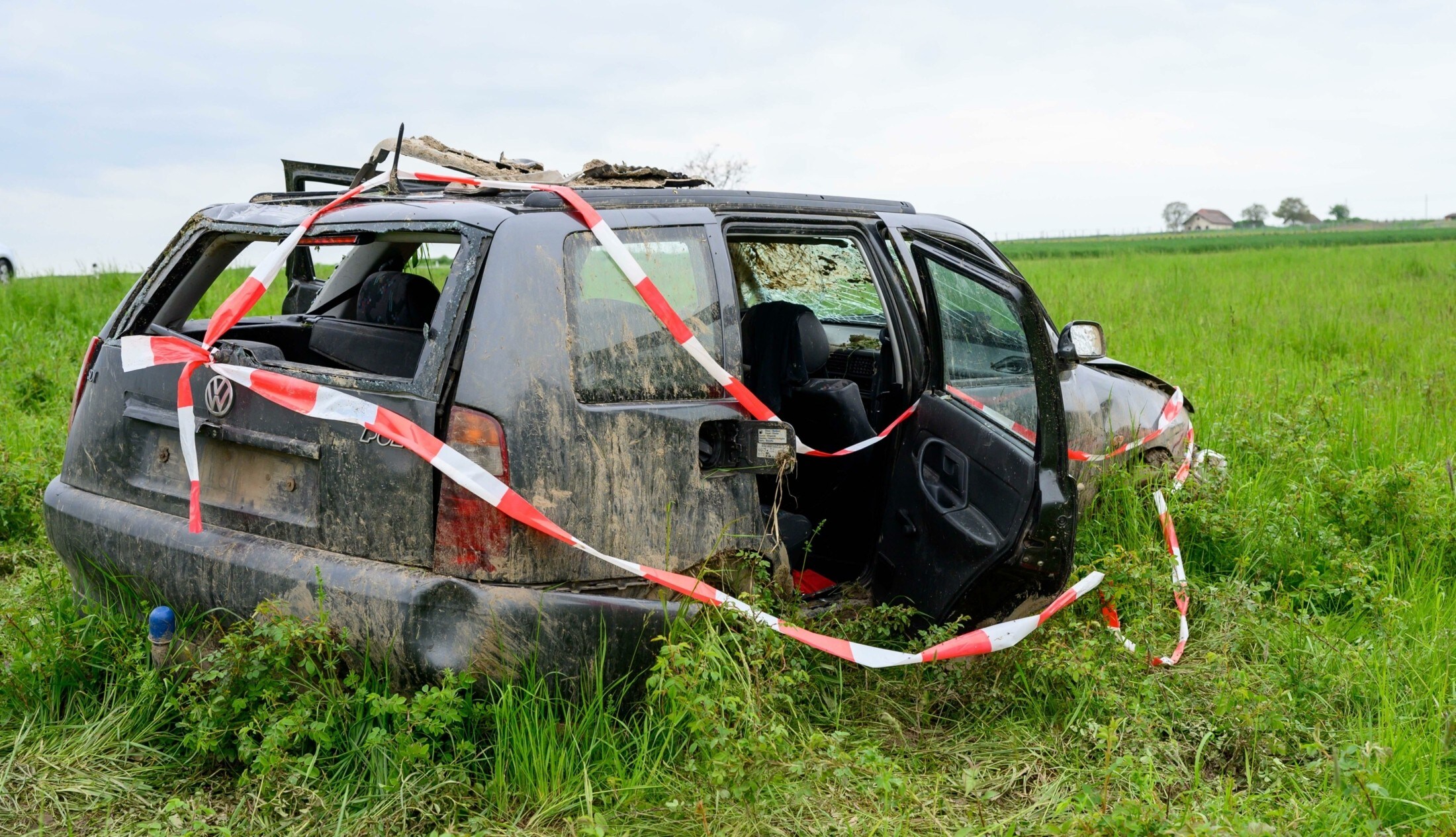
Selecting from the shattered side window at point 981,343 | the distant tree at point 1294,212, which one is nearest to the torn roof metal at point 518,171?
the shattered side window at point 981,343

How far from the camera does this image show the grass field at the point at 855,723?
2703 mm

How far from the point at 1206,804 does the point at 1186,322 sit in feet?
33.3

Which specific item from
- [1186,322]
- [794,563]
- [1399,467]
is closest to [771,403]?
[794,563]

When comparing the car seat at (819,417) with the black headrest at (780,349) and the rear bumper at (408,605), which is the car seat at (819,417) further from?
the rear bumper at (408,605)

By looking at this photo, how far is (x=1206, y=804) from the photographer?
271 centimetres

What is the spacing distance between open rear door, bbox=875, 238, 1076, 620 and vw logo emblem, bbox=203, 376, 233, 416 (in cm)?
206

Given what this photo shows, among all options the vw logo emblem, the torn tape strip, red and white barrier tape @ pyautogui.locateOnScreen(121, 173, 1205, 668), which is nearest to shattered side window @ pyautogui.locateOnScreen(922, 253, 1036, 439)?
red and white barrier tape @ pyautogui.locateOnScreen(121, 173, 1205, 668)

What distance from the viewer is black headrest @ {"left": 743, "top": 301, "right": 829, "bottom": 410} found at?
3.93m

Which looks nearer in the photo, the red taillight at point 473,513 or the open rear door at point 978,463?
the red taillight at point 473,513

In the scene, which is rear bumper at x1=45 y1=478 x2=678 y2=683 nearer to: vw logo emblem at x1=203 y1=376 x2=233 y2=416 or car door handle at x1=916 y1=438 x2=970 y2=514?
vw logo emblem at x1=203 y1=376 x2=233 y2=416

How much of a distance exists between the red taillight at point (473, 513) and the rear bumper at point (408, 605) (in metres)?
0.05

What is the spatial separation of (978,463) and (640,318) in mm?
1302

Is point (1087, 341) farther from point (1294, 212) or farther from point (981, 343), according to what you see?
point (1294, 212)

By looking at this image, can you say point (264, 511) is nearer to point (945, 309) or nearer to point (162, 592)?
point (162, 592)
